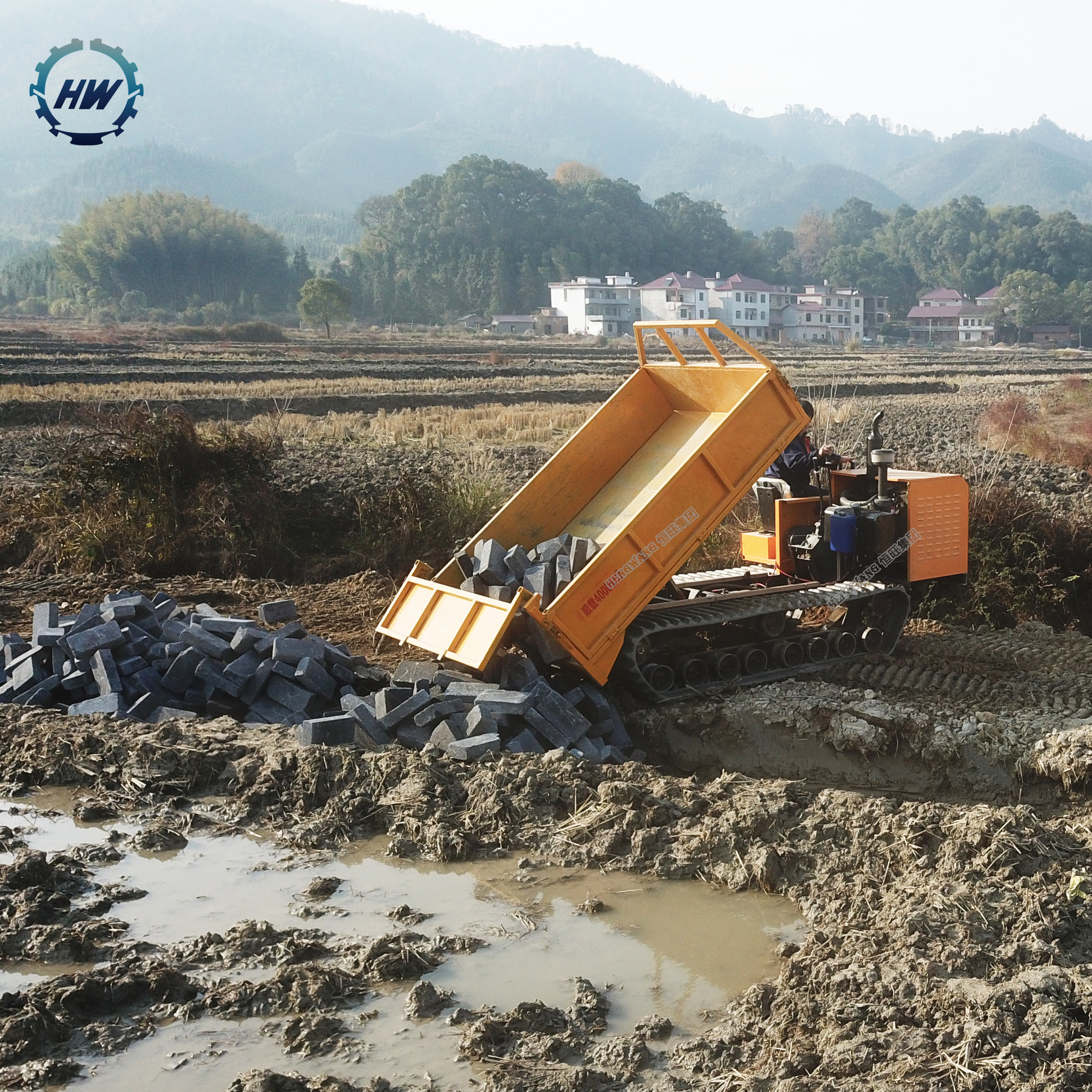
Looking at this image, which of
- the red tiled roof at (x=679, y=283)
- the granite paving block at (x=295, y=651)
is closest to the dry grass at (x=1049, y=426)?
the granite paving block at (x=295, y=651)

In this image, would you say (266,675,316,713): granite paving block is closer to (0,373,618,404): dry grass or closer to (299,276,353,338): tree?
(0,373,618,404): dry grass

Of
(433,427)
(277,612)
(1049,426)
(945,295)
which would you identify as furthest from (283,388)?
(945,295)

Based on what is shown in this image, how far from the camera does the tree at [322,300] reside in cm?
8875

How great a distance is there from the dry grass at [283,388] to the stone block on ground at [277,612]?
518 inches

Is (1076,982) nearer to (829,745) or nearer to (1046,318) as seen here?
(829,745)

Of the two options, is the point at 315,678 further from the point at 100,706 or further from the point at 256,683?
the point at 100,706

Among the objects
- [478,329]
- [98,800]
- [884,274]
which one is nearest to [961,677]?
[98,800]

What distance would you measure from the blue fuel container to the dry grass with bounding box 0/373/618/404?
606 inches

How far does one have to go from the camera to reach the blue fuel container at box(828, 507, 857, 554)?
8688 millimetres

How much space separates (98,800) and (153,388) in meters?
23.4

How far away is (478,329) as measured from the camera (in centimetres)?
9650

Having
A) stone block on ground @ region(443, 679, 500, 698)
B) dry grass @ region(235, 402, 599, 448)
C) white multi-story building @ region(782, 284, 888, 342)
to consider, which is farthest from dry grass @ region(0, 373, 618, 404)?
white multi-story building @ region(782, 284, 888, 342)

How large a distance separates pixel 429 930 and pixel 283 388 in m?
26.5

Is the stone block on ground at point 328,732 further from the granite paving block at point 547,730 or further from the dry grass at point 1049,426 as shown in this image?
the dry grass at point 1049,426
